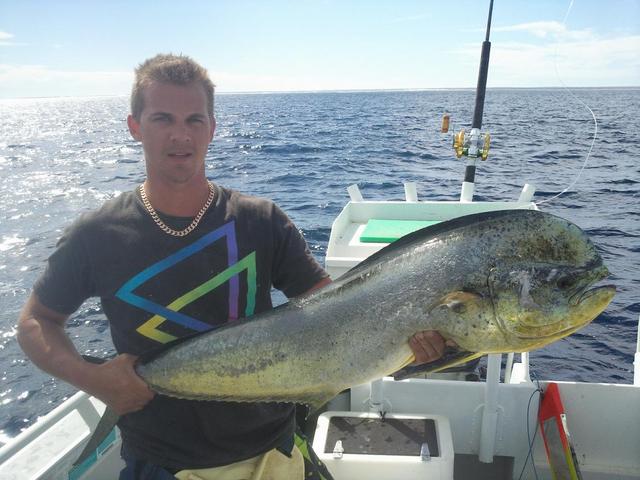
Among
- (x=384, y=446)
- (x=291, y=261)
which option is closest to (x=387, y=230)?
(x=384, y=446)

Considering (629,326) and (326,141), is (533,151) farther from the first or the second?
(629,326)

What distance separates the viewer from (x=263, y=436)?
2307 millimetres

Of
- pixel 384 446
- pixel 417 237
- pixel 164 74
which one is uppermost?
pixel 164 74

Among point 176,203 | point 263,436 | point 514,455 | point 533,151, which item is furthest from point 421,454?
point 533,151

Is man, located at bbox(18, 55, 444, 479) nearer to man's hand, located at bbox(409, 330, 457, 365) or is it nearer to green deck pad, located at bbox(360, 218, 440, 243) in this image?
man's hand, located at bbox(409, 330, 457, 365)

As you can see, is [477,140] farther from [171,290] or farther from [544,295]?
[171,290]

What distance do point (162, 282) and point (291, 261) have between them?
1.88 feet

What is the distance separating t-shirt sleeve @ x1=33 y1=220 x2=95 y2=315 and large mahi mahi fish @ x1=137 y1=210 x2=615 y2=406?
0.44 m

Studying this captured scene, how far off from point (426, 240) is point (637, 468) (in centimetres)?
306

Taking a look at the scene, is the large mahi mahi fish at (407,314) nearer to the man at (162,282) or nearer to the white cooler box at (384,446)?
the man at (162,282)

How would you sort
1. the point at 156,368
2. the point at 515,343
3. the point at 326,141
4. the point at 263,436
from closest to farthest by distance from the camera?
the point at 515,343 → the point at 156,368 → the point at 263,436 → the point at 326,141

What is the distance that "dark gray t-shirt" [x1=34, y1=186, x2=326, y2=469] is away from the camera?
220cm

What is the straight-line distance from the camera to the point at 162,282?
7.27 ft

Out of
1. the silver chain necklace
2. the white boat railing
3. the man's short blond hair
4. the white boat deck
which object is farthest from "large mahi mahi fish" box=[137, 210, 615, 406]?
the white boat deck
